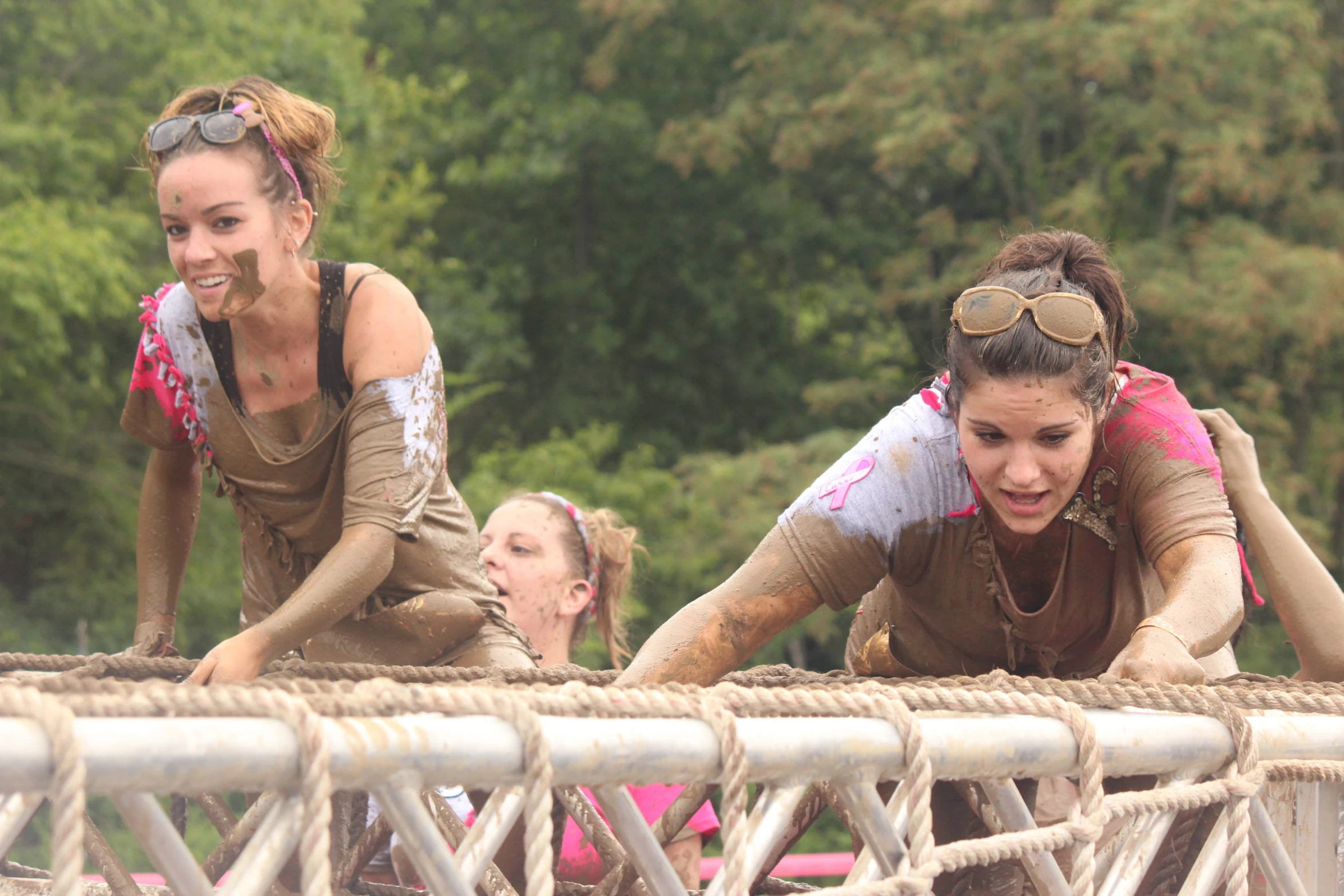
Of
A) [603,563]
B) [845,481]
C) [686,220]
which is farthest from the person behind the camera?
[686,220]

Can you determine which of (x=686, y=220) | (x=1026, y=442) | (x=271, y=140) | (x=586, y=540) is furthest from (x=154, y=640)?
(x=686, y=220)

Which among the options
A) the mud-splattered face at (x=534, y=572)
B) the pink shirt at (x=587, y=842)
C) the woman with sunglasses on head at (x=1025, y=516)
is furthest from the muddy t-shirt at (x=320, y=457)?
the mud-splattered face at (x=534, y=572)

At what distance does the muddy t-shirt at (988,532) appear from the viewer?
2109mm

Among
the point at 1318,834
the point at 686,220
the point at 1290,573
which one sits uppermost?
the point at 1290,573

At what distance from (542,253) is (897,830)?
40.3 feet

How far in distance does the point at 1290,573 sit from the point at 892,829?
1.27 metres

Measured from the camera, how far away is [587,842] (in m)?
2.74

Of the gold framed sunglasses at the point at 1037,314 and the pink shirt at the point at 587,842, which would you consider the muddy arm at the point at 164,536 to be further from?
the gold framed sunglasses at the point at 1037,314

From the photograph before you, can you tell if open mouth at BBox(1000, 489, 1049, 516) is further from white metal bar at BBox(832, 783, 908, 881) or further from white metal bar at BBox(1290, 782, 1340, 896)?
white metal bar at BBox(832, 783, 908, 881)

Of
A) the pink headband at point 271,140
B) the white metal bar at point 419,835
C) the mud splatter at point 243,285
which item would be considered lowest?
the white metal bar at point 419,835

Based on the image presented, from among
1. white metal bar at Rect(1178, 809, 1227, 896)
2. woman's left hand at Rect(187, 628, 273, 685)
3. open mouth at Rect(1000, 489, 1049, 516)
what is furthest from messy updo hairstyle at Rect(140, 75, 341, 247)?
white metal bar at Rect(1178, 809, 1227, 896)

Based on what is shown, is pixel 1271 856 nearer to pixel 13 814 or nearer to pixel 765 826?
pixel 765 826

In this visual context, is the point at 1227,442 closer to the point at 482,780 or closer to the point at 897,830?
the point at 897,830

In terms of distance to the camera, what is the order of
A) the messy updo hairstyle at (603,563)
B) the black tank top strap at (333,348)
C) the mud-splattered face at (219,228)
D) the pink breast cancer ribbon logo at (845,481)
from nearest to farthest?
the pink breast cancer ribbon logo at (845,481) < the mud-splattered face at (219,228) < the black tank top strap at (333,348) < the messy updo hairstyle at (603,563)
